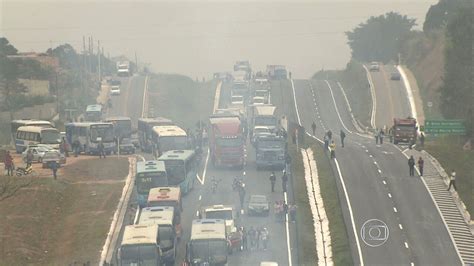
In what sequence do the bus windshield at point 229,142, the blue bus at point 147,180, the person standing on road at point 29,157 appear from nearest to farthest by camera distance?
the blue bus at point 147,180
the person standing on road at point 29,157
the bus windshield at point 229,142

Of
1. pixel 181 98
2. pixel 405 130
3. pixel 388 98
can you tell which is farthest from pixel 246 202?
pixel 181 98

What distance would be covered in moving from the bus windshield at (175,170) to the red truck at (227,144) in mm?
10398

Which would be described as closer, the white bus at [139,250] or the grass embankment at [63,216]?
the white bus at [139,250]

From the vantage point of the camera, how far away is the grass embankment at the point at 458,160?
228ft

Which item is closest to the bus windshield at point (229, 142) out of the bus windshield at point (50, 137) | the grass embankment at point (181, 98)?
the bus windshield at point (50, 137)

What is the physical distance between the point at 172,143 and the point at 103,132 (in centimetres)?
963

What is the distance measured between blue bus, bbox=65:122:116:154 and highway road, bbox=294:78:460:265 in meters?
21.5

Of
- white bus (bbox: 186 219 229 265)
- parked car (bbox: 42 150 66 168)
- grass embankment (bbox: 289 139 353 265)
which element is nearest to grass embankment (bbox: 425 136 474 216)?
grass embankment (bbox: 289 139 353 265)

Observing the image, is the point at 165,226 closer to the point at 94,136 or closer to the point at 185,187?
the point at 185,187

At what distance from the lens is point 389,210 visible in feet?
213

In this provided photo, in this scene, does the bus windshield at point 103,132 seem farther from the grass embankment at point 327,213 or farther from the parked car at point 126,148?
the grass embankment at point 327,213

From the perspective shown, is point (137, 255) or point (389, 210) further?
point (389, 210)

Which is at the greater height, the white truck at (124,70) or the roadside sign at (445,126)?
the roadside sign at (445,126)

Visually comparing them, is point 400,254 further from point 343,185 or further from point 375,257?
point 343,185
